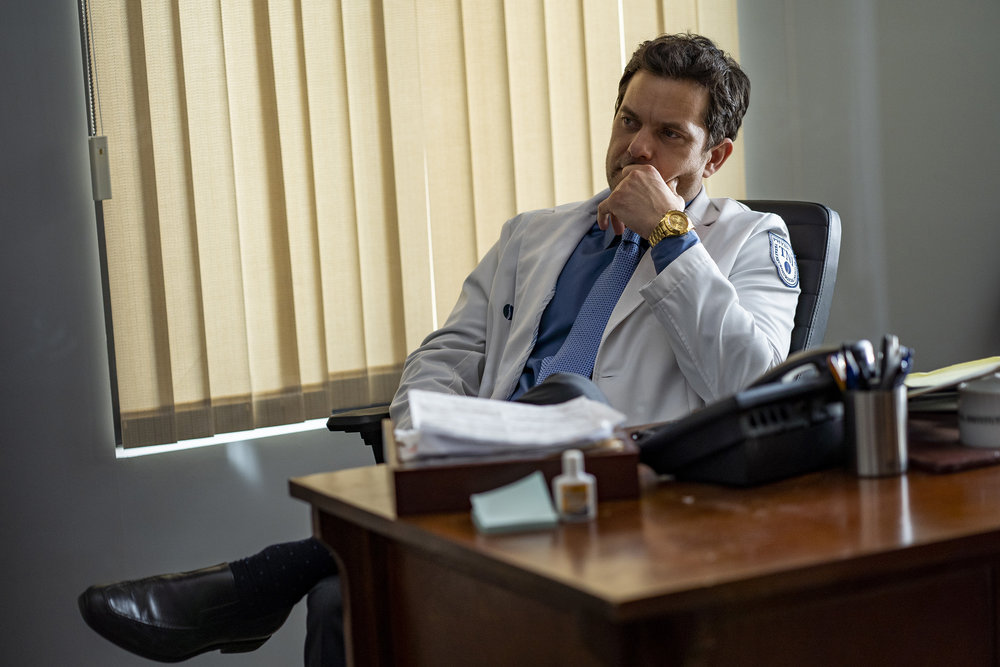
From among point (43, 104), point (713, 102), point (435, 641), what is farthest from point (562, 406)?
point (43, 104)

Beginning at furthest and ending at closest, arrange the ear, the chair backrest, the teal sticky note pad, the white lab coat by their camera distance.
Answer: the ear → the chair backrest → the white lab coat → the teal sticky note pad

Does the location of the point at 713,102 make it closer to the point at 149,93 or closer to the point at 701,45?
the point at 701,45

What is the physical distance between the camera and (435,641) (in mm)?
980

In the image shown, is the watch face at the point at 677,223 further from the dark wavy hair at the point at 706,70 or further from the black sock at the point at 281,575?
the black sock at the point at 281,575

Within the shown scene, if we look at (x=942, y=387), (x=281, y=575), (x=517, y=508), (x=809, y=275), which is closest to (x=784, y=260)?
(x=809, y=275)

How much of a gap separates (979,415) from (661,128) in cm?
108

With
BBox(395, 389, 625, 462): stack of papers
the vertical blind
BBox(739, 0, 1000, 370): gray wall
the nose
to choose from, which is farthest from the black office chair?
BBox(739, 0, 1000, 370): gray wall

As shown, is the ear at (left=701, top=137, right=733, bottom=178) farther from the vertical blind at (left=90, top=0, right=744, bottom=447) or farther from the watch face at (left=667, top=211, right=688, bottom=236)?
the vertical blind at (left=90, top=0, right=744, bottom=447)

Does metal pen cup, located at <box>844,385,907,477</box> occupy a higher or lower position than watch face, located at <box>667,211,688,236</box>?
lower

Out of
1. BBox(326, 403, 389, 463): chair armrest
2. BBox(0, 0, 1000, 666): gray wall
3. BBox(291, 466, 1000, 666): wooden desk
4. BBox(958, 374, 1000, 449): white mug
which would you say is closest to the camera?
BBox(291, 466, 1000, 666): wooden desk

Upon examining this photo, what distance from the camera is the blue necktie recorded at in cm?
182

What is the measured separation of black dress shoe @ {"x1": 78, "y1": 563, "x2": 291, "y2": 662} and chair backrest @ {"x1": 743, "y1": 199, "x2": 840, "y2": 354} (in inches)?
43.6

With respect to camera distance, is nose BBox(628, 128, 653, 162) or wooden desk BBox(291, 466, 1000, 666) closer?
wooden desk BBox(291, 466, 1000, 666)

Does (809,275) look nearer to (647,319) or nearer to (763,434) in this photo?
(647,319)
